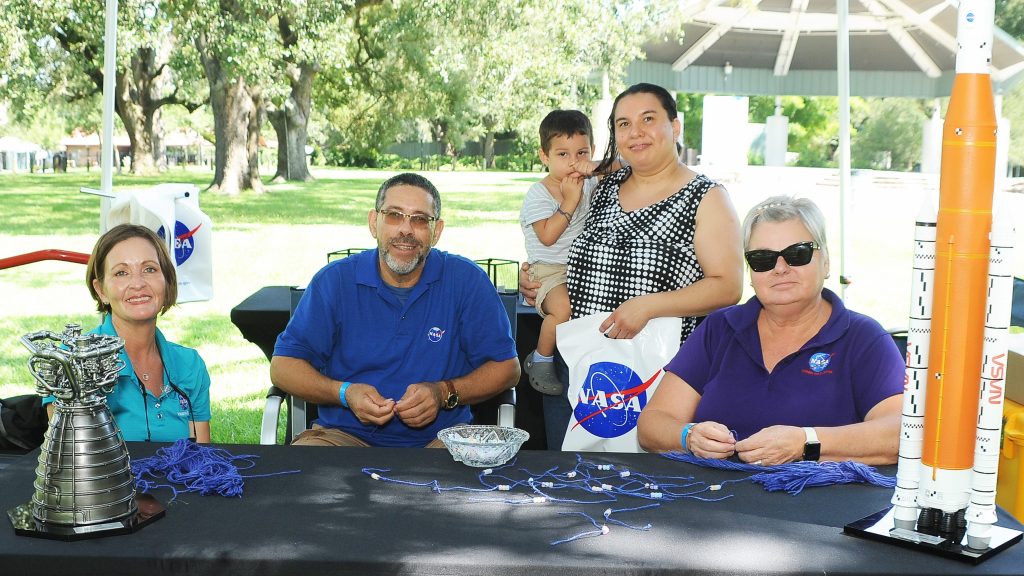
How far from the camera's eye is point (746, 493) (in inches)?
72.8

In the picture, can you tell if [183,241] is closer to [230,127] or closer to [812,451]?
[812,451]

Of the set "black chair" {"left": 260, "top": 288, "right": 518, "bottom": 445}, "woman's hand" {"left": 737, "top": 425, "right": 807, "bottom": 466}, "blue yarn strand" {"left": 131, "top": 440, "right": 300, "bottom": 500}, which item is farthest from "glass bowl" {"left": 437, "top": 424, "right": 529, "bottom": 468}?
"black chair" {"left": 260, "top": 288, "right": 518, "bottom": 445}

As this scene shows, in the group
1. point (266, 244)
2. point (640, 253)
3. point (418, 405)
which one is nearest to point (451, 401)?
point (418, 405)

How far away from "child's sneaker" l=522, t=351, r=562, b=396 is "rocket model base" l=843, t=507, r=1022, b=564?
1.82m

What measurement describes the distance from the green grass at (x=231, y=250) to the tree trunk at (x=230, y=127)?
1.85ft

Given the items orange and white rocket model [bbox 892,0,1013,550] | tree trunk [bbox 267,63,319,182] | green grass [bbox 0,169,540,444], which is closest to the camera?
orange and white rocket model [bbox 892,0,1013,550]

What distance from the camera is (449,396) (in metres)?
2.83

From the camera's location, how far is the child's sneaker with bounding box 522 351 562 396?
342 cm

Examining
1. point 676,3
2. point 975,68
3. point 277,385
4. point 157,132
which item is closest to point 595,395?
point 277,385

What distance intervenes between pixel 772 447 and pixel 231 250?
37.5 feet

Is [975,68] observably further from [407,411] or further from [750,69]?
[750,69]

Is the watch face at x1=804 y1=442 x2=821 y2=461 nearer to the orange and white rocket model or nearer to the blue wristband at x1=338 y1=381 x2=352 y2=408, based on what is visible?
the orange and white rocket model

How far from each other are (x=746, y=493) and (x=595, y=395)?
3.30ft

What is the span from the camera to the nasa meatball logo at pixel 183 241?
12.7 ft
